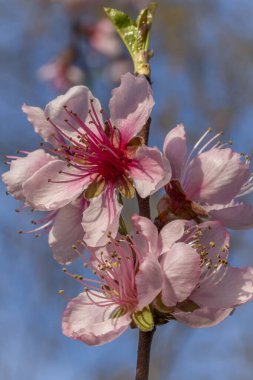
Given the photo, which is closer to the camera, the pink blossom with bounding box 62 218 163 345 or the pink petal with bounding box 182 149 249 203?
the pink blossom with bounding box 62 218 163 345

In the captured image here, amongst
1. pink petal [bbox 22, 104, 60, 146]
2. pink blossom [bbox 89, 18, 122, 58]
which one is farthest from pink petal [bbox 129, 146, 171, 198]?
pink blossom [bbox 89, 18, 122, 58]

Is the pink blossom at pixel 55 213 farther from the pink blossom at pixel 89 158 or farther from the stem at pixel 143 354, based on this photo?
the stem at pixel 143 354

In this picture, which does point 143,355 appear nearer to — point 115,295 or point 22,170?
point 115,295

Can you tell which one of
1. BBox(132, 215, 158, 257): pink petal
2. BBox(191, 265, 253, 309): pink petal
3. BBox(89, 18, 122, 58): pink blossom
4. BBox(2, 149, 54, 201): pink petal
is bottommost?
BBox(191, 265, 253, 309): pink petal

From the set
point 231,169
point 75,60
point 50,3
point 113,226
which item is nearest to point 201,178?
point 231,169

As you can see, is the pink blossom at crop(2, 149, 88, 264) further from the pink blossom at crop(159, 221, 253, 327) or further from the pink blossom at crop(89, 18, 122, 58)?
the pink blossom at crop(89, 18, 122, 58)

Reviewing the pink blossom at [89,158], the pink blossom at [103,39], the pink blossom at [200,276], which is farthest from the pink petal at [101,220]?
the pink blossom at [103,39]
